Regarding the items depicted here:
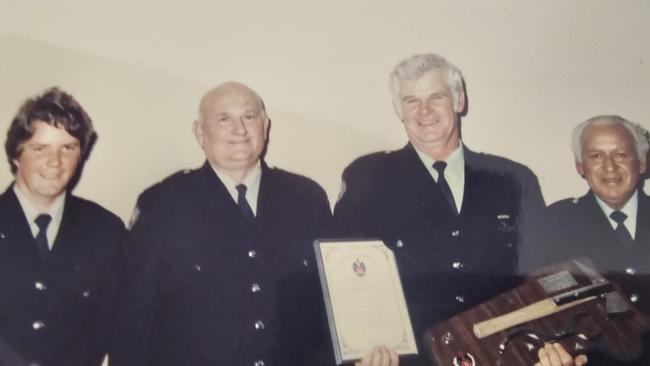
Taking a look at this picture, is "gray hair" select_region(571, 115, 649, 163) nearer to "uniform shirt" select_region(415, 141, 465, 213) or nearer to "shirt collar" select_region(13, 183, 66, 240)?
"uniform shirt" select_region(415, 141, 465, 213)

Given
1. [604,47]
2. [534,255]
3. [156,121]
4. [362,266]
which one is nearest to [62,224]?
[156,121]

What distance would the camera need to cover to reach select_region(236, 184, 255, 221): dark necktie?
45.5 inches

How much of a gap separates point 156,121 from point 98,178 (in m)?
0.14

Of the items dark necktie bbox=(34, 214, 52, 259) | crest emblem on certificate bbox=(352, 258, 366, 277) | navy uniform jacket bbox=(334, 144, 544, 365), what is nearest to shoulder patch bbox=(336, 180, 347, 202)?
navy uniform jacket bbox=(334, 144, 544, 365)

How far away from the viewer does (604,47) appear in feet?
4.52

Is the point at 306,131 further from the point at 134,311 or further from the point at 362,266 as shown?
the point at 134,311

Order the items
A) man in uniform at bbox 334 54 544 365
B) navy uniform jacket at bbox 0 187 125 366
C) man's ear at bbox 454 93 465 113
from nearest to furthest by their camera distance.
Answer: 1. navy uniform jacket at bbox 0 187 125 366
2. man in uniform at bbox 334 54 544 365
3. man's ear at bbox 454 93 465 113

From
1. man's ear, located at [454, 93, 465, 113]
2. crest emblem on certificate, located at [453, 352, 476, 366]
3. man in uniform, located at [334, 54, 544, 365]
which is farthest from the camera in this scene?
man's ear, located at [454, 93, 465, 113]

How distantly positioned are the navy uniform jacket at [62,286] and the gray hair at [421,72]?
59 centimetres

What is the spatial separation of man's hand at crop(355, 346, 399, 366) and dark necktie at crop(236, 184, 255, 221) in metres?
0.31

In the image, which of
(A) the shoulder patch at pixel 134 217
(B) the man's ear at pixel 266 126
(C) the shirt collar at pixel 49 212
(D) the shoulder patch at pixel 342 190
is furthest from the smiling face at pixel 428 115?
(C) the shirt collar at pixel 49 212

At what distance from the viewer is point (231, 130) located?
3.85ft

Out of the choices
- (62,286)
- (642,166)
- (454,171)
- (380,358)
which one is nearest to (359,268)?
(380,358)

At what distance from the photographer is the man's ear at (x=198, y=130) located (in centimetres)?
117
